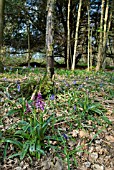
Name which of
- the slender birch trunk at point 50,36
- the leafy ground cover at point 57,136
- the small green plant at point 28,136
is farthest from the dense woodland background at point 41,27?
the small green plant at point 28,136

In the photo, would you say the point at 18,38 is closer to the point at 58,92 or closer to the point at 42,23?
the point at 42,23

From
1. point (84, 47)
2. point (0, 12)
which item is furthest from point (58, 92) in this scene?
point (84, 47)

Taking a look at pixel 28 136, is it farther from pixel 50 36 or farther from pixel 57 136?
pixel 50 36

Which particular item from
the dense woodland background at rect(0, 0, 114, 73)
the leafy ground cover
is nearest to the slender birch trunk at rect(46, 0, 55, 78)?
the leafy ground cover

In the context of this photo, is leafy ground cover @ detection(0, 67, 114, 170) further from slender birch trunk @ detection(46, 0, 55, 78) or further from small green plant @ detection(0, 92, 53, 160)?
slender birch trunk @ detection(46, 0, 55, 78)

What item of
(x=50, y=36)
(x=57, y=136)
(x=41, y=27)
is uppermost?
(x=41, y=27)

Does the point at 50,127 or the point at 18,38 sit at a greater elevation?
the point at 18,38

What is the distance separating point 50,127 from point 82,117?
1.60 ft

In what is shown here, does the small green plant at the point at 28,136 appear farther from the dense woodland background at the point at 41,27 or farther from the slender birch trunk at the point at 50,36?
the dense woodland background at the point at 41,27

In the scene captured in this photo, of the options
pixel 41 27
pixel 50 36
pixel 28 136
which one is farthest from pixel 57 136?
pixel 41 27

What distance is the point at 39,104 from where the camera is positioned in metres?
2.10

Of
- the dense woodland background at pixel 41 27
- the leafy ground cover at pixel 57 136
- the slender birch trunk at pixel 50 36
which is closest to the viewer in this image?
the leafy ground cover at pixel 57 136

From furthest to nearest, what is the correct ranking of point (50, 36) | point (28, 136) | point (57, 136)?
point (50, 36) < point (57, 136) < point (28, 136)

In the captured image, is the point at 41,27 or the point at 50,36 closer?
the point at 50,36
